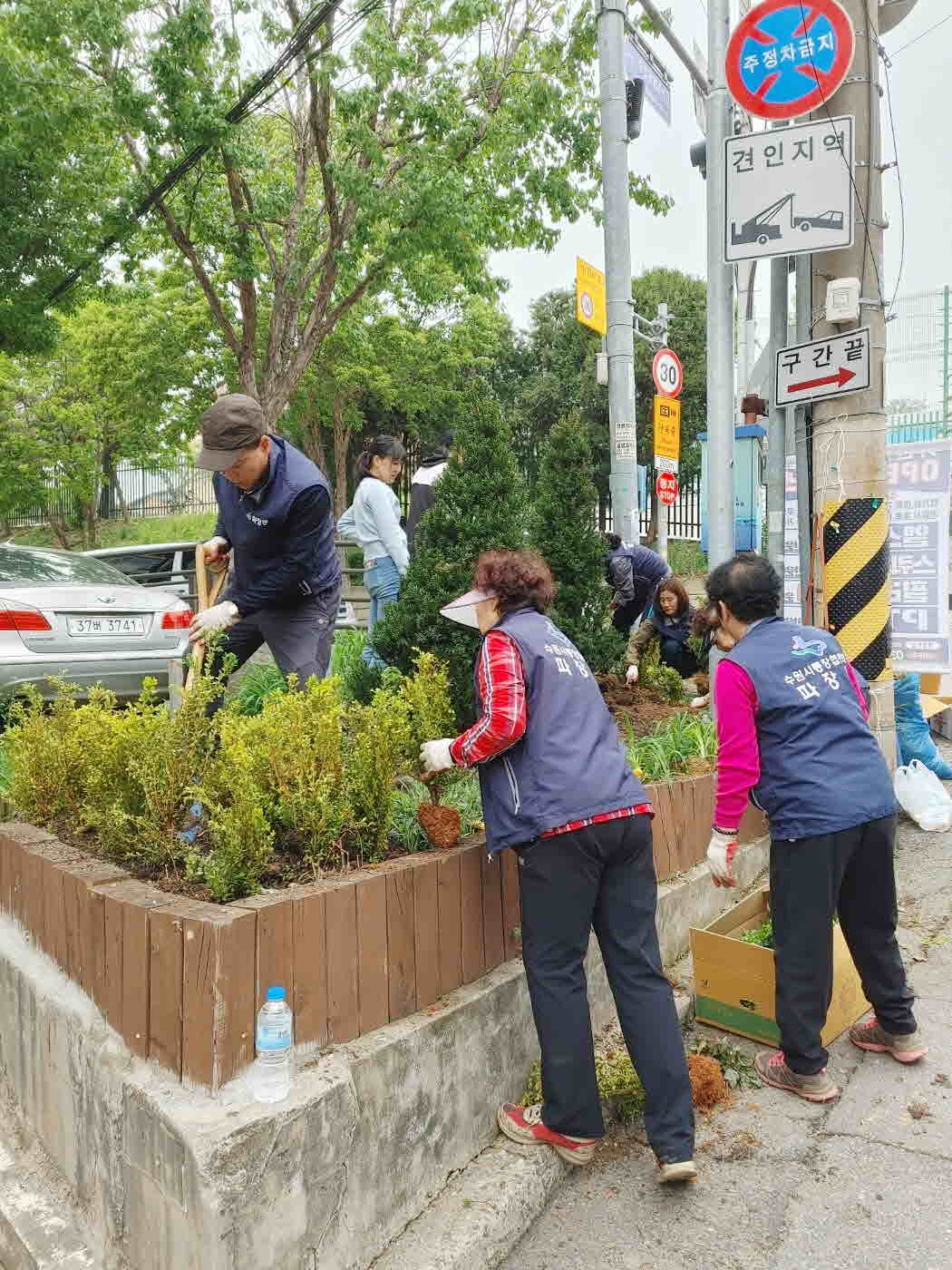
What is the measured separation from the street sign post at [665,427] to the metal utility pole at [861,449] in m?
5.78

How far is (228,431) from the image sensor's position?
11.3 feet

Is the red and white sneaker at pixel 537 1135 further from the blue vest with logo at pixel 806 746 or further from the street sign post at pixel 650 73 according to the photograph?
the street sign post at pixel 650 73

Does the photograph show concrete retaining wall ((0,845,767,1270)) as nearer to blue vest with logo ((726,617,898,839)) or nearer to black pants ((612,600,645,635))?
blue vest with logo ((726,617,898,839))

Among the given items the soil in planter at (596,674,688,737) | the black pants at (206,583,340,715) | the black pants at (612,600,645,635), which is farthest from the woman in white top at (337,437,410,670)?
the black pants at (206,583,340,715)

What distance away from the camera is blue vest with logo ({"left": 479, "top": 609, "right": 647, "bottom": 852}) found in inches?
103

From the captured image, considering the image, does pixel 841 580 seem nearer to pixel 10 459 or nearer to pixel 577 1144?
pixel 577 1144

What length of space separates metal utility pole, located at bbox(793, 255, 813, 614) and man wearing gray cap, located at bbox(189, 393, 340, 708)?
3041 millimetres

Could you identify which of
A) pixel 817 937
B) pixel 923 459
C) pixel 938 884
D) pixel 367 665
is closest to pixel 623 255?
pixel 923 459

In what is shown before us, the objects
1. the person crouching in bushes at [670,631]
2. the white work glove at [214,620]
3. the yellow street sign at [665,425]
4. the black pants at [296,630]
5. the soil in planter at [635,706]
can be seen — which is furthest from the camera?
the yellow street sign at [665,425]

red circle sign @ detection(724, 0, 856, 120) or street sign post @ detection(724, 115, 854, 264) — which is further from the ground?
red circle sign @ detection(724, 0, 856, 120)

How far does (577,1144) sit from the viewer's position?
2.72m

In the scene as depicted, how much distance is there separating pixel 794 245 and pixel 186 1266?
16.9 ft

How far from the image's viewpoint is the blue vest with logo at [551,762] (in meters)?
2.62

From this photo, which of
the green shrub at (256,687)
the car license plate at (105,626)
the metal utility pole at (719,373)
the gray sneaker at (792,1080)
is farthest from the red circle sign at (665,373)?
the gray sneaker at (792,1080)
